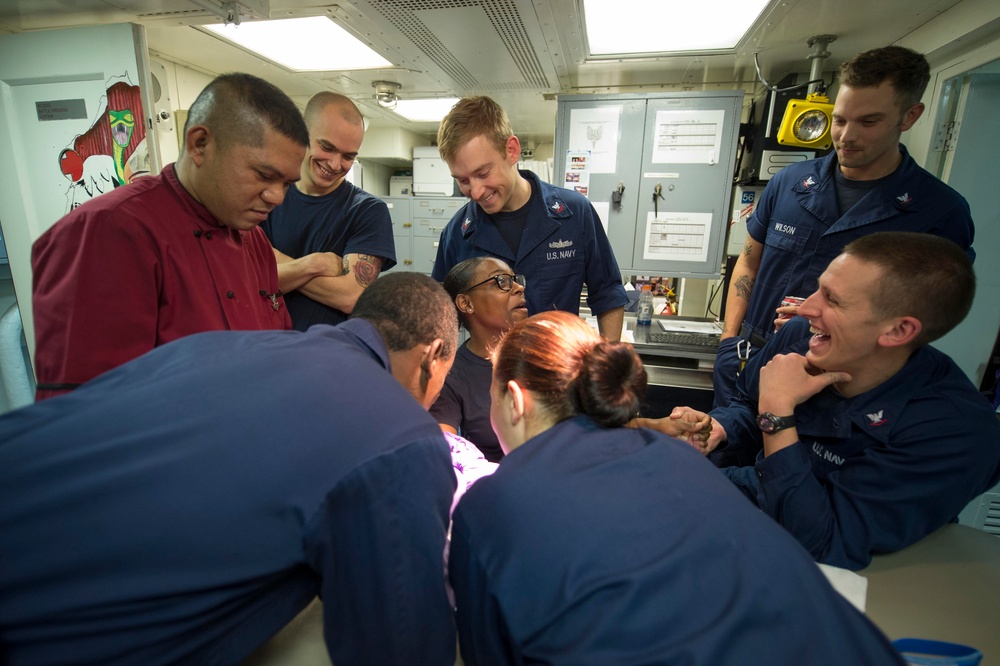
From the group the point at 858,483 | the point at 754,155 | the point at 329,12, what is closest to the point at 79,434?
the point at 858,483

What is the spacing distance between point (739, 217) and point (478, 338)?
2.50m

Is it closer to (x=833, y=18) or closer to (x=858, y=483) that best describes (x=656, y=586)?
(x=858, y=483)

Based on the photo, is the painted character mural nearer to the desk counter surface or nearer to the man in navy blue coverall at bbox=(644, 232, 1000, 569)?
the man in navy blue coverall at bbox=(644, 232, 1000, 569)

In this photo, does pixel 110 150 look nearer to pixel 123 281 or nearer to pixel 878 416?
pixel 123 281

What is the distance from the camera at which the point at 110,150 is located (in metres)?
2.18

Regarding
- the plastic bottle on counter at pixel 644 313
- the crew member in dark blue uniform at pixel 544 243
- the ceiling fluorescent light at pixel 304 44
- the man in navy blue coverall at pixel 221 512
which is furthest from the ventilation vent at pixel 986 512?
the ceiling fluorescent light at pixel 304 44

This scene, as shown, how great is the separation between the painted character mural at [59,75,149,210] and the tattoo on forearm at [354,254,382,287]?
126 cm

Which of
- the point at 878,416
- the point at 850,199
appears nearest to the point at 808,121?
the point at 850,199

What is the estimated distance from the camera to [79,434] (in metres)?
0.73

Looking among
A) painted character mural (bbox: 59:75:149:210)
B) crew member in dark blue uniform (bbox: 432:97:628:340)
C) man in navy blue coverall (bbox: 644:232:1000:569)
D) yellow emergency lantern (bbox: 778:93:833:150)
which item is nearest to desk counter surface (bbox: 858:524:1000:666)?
man in navy blue coverall (bbox: 644:232:1000:569)

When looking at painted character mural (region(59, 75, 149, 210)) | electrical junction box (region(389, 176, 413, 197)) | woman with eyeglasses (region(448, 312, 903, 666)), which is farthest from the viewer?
electrical junction box (region(389, 176, 413, 197))

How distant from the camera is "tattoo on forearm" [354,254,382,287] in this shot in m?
1.86

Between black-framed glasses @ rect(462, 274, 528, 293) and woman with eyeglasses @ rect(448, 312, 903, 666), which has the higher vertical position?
black-framed glasses @ rect(462, 274, 528, 293)

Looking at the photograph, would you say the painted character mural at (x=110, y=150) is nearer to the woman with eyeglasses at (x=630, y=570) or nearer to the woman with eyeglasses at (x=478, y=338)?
the woman with eyeglasses at (x=478, y=338)
